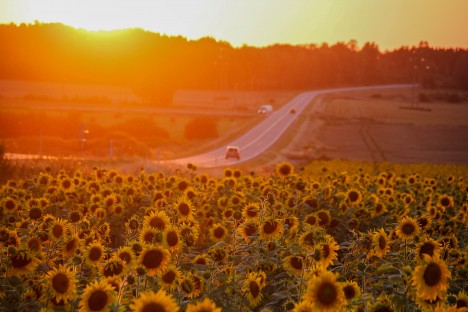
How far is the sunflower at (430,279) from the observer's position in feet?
13.0

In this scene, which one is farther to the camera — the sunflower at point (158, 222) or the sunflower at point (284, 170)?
the sunflower at point (284, 170)

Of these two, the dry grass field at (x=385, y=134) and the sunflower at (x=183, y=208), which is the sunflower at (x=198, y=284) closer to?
the sunflower at (x=183, y=208)

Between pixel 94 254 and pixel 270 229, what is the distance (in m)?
1.73

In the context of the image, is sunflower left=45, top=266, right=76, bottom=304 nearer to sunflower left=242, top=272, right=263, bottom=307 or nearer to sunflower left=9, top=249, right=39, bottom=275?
sunflower left=9, top=249, right=39, bottom=275

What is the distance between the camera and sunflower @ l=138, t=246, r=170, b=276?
15.7ft

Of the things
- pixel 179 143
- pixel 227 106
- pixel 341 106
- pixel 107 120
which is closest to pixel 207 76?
pixel 227 106

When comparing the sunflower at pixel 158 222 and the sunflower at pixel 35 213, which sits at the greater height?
the sunflower at pixel 158 222

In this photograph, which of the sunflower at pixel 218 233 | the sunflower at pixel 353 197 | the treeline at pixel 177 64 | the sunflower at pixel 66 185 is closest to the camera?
the sunflower at pixel 218 233

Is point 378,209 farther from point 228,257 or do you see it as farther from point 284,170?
point 228,257

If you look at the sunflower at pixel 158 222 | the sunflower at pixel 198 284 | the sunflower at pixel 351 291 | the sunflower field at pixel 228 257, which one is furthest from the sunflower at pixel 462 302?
the sunflower at pixel 158 222

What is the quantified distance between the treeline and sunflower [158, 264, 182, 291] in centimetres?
5089

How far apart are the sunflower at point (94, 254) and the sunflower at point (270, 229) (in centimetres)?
158

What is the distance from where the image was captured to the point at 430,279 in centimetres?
396

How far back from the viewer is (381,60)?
199375mm
